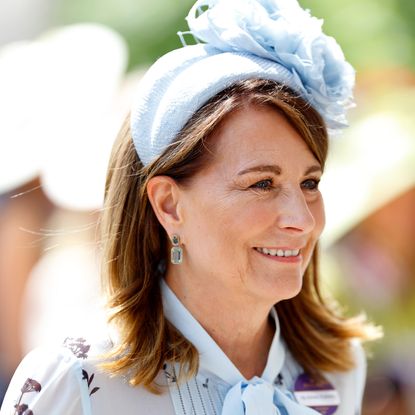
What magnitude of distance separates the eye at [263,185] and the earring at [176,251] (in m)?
0.25

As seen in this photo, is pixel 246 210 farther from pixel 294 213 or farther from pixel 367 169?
pixel 367 169

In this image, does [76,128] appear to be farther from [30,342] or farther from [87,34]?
[30,342]

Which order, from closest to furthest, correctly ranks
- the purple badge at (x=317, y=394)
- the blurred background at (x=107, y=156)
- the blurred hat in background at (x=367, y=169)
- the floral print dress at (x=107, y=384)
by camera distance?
1. the floral print dress at (x=107, y=384)
2. the purple badge at (x=317, y=394)
3. the blurred hat in background at (x=367, y=169)
4. the blurred background at (x=107, y=156)

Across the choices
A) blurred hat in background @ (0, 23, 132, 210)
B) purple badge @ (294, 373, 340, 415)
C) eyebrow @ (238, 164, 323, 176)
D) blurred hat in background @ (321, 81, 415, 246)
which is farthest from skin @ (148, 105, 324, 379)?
blurred hat in background @ (0, 23, 132, 210)

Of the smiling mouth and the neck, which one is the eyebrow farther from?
the neck

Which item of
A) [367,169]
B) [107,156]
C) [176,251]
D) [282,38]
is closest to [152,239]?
[176,251]

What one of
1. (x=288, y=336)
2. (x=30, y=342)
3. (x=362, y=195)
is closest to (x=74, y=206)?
(x=30, y=342)

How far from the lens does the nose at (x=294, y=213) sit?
1918 mm

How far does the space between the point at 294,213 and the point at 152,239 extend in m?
0.43

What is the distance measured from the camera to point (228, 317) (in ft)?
6.76

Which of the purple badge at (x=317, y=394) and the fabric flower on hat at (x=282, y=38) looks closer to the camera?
the fabric flower on hat at (x=282, y=38)

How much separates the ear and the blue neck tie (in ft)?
1.47

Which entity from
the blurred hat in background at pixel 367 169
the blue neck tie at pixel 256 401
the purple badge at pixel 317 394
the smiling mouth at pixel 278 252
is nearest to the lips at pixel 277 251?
the smiling mouth at pixel 278 252

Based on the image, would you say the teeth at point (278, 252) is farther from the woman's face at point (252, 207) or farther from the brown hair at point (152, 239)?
the brown hair at point (152, 239)
